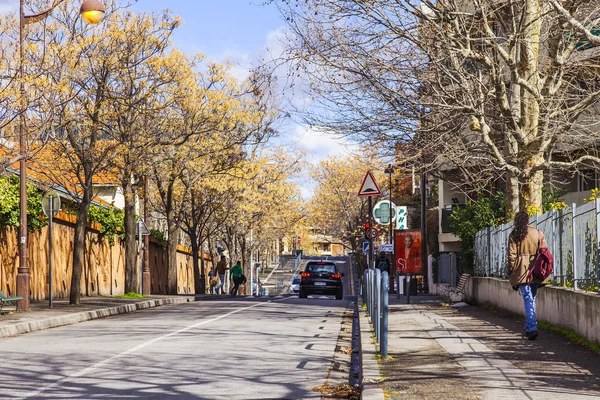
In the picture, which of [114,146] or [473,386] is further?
[114,146]

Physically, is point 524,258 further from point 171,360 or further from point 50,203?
point 50,203

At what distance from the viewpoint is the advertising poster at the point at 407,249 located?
136 feet

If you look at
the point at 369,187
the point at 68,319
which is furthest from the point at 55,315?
the point at 369,187

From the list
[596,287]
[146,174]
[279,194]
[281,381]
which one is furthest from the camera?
[279,194]

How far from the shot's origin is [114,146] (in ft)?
83.8

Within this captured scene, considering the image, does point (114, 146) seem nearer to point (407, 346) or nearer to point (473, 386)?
point (407, 346)

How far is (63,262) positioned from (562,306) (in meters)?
21.9

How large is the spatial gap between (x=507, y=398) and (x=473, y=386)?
0.84 meters

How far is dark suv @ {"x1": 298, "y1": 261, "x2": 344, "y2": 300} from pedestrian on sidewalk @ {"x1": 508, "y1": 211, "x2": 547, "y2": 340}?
2403 centimetres

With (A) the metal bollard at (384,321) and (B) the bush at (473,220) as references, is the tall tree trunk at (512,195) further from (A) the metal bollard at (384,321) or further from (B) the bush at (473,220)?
(A) the metal bollard at (384,321)

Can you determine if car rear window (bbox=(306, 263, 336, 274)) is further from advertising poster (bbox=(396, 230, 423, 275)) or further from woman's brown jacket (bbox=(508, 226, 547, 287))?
woman's brown jacket (bbox=(508, 226, 547, 287))

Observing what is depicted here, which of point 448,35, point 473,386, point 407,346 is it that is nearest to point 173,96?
point 448,35

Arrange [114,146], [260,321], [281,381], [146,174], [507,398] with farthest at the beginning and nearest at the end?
[146,174] → [114,146] → [260,321] → [281,381] → [507,398]

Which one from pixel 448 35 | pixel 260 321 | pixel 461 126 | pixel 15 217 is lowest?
pixel 260 321
